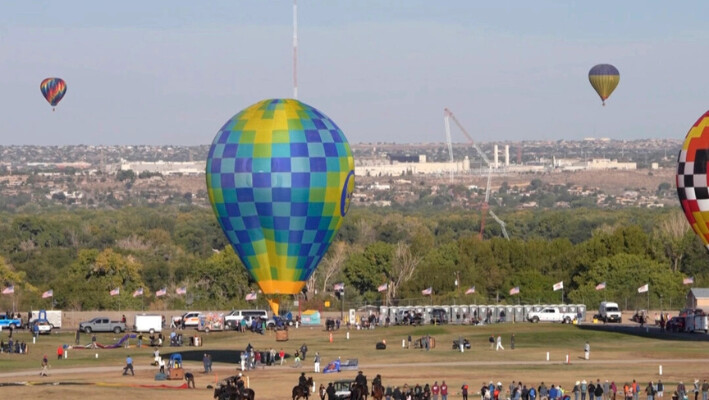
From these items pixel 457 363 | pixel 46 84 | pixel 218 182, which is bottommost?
pixel 457 363

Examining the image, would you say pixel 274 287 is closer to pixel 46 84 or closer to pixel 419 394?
pixel 419 394

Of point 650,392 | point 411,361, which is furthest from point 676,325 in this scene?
point 650,392

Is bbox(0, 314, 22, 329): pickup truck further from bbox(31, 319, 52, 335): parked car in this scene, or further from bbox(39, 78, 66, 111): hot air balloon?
bbox(39, 78, 66, 111): hot air balloon

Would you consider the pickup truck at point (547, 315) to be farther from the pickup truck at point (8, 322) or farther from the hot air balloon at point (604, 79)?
the hot air balloon at point (604, 79)

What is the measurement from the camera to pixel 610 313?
116812 mm

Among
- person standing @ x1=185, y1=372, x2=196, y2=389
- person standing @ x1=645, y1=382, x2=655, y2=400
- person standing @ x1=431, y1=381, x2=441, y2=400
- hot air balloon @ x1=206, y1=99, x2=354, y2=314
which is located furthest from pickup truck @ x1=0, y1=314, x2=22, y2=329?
person standing @ x1=645, y1=382, x2=655, y2=400

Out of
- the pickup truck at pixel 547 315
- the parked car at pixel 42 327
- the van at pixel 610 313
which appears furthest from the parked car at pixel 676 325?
the parked car at pixel 42 327

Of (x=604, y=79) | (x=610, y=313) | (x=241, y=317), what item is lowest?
(x=610, y=313)

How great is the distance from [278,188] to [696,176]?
85.4 ft

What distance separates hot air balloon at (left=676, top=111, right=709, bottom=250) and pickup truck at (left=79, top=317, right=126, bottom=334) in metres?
38.5

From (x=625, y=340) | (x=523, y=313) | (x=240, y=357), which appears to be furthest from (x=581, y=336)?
(x=240, y=357)

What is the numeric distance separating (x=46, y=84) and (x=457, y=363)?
105m

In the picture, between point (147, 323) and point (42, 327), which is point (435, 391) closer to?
point (147, 323)

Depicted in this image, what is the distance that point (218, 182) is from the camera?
8181cm
